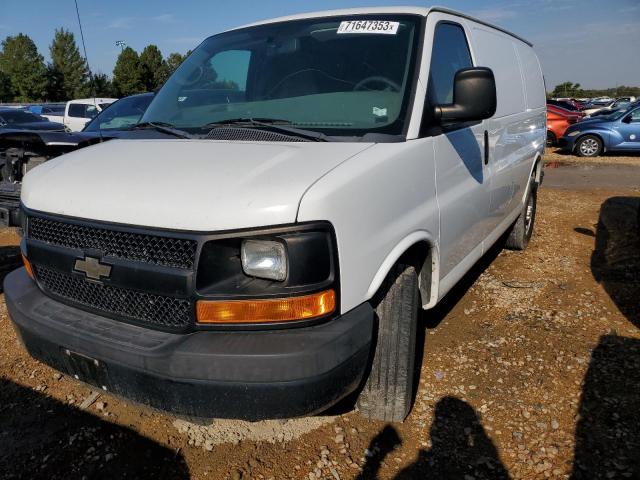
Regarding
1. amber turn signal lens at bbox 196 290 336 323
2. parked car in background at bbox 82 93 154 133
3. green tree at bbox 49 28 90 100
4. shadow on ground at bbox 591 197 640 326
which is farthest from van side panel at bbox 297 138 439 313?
green tree at bbox 49 28 90 100

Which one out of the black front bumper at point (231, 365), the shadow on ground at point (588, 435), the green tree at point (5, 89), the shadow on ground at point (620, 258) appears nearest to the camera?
the black front bumper at point (231, 365)

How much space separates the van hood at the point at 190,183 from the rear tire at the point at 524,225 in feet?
12.2

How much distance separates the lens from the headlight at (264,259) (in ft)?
6.20

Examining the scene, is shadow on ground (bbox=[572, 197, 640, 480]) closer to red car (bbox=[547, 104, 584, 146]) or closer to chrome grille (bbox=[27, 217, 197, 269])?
chrome grille (bbox=[27, 217, 197, 269])

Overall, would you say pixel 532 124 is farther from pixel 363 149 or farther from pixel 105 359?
pixel 105 359

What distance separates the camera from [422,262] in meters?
2.83

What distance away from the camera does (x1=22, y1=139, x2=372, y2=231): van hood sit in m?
1.88

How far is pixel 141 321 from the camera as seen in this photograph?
210cm

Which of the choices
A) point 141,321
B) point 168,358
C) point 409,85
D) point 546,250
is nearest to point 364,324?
point 168,358

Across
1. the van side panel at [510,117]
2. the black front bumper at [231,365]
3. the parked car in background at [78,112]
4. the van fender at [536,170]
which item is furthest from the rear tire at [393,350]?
the parked car in background at [78,112]

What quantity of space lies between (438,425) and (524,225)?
3.50m

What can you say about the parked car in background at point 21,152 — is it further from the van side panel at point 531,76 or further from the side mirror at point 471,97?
the van side panel at point 531,76

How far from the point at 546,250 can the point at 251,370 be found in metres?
4.92

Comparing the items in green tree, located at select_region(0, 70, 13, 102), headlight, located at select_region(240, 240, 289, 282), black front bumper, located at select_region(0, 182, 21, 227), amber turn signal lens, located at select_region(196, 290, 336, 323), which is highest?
green tree, located at select_region(0, 70, 13, 102)
